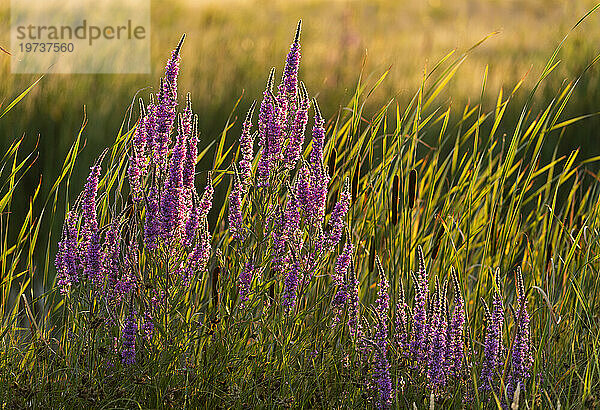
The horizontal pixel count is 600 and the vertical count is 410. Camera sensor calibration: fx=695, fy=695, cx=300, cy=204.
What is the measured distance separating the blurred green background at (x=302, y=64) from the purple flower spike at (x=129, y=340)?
2051 mm

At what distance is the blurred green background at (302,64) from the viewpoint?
416 centimetres

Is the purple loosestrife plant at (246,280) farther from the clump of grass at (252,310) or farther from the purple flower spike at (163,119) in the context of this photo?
the purple flower spike at (163,119)

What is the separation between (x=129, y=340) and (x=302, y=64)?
361 cm

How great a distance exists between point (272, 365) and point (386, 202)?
619 mm

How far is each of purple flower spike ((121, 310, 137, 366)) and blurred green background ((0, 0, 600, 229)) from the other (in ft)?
6.73

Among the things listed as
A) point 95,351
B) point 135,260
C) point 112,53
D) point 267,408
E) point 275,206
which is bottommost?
point 267,408

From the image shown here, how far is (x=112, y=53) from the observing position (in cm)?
478

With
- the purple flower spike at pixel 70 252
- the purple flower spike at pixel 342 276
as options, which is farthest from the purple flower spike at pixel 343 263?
the purple flower spike at pixel 70 252

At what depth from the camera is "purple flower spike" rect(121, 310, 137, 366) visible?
5.24 ft

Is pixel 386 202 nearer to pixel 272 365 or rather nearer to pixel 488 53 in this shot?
pixel 272 365

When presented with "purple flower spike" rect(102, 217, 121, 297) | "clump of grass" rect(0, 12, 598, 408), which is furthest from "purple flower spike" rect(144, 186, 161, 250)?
"purple flower spike" rect(102, 217, 121, 297)

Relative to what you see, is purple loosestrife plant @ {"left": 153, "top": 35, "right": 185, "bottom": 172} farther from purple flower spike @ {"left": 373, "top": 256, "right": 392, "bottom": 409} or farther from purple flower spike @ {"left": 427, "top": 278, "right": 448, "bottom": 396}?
purple flower spike @ {"left": 427, "top": 278, "right": 448, "bottom": 396}

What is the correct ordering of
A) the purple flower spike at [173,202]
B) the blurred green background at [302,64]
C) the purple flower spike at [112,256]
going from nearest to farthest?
the purple flower spike at [173,202] < the purple flower spike at [112,256] < the blurred green background at [302,64]

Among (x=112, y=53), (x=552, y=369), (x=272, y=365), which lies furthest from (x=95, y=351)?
(x=112, y=53)
